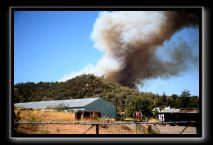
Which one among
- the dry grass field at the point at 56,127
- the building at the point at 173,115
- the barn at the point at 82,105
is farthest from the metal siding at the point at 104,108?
the building at the point at 173,115

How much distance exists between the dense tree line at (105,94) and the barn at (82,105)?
7 cm

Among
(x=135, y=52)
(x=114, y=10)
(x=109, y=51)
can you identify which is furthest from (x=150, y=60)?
(x=114, y=10)

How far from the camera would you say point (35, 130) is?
4.93 metres

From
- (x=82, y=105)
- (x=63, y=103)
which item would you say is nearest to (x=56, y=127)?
(x=63, y=103)

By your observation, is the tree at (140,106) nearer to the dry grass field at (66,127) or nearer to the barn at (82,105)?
the dry grass field at (66,127)

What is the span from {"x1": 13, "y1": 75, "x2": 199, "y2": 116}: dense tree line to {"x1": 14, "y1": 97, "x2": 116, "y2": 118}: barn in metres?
0.07

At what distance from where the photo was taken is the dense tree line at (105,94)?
509 cm

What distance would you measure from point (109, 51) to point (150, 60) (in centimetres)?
66

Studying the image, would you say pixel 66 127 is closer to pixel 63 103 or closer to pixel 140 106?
pixel 63 103

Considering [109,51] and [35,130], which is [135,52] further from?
[35,130]

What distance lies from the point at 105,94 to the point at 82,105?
0.40 metres

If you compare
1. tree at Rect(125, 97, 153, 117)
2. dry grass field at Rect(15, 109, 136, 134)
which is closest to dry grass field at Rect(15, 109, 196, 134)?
dry grass field at Rect(15, 109, 136, 134)

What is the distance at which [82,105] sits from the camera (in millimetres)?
5117

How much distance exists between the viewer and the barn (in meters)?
5.07
